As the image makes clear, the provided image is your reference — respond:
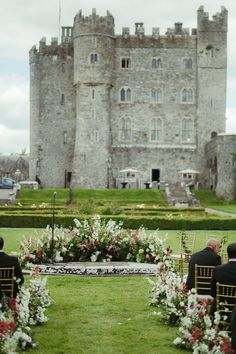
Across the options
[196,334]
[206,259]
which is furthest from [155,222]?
[196,334]

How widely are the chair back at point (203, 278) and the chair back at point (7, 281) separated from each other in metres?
3.15

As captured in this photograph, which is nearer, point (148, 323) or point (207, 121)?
point (148, 323)

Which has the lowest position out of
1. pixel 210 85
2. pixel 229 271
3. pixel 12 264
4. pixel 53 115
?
pixel 12 264

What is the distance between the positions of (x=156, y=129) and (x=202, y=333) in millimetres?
60632

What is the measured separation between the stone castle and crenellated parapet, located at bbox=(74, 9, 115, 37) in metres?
0.09

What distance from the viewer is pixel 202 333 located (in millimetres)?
10453

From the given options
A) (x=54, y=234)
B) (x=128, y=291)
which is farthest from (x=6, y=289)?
(x=54, y=234)

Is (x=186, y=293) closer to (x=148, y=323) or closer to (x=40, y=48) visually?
(x=148, y=323)

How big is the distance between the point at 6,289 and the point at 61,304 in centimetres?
287

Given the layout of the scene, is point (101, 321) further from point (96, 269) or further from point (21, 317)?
point (96, 269)

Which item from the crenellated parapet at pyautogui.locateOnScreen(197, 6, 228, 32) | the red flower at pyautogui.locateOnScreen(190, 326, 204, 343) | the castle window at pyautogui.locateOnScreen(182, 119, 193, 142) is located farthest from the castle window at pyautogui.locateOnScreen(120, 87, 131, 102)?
the red flower at pyautogui.locateOnScreen(190, 326, 204, 343)

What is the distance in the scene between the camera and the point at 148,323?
13.8 metres

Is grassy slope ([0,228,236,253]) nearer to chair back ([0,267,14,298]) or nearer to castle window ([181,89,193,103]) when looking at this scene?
chair back ([0,267,14,298])

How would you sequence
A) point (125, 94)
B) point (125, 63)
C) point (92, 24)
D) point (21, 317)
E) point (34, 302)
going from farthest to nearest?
1. point (125, 63)
2. point (125, 94)
3. point (92, 24)
4. point (34, 302)
5. point (21, 317)
